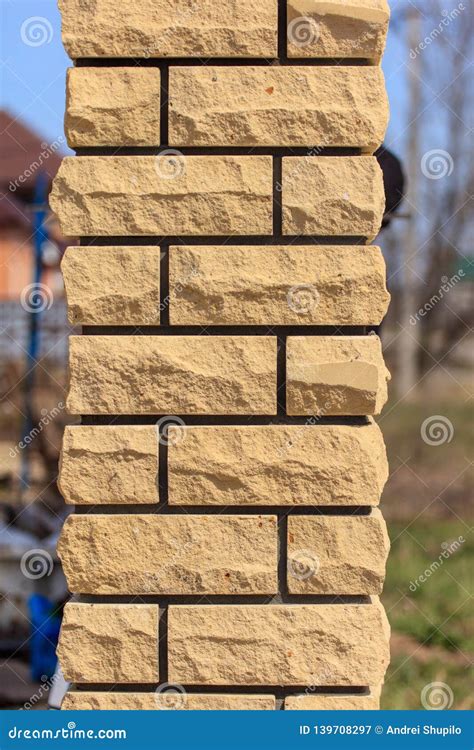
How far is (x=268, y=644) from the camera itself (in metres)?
1.95

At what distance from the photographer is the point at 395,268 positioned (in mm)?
10289

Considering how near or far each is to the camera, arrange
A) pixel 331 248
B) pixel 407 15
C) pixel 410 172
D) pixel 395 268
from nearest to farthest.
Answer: pixel 331 248, pixel 407 15, pixel 395 268, pixel 410 172

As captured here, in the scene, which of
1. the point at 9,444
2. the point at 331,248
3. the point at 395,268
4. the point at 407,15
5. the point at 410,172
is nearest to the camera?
the point at 331,248

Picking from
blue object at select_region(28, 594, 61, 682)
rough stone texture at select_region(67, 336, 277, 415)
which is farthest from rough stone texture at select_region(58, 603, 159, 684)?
blue object at select_region(28, 594, 61, 682)

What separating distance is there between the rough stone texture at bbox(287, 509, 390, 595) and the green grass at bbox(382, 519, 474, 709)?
237 cm

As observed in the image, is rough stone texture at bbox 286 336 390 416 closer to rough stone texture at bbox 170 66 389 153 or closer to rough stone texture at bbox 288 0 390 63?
rough stone texture at bbox 170 66 389 153

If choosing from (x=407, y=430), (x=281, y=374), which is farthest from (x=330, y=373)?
(x=407, y=430)

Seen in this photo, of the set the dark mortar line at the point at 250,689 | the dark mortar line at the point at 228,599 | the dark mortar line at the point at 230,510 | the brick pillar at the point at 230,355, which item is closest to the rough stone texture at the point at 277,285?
the brick pillar at the point at 230,355

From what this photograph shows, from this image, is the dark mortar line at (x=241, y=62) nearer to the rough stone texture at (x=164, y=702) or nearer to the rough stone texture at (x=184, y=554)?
the rough stone texture at (x=184, y=554)

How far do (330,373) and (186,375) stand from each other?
0.30m

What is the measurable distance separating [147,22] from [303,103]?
372 millimetres

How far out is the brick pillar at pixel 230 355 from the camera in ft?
6.36

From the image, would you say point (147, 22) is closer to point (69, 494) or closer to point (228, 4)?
point (228, 4)

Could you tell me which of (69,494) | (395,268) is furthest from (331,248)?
(395,268)
